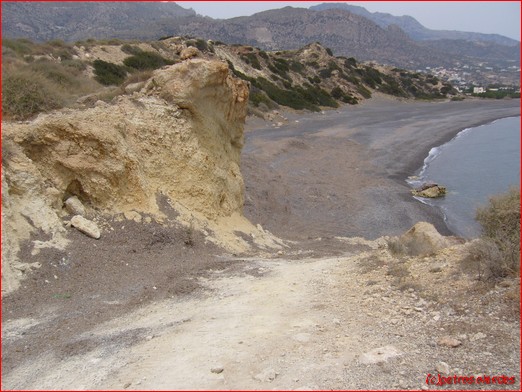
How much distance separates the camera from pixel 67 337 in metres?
6.47

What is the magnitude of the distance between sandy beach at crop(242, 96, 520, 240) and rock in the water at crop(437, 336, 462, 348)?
11.6m

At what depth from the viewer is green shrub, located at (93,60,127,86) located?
1276 inches

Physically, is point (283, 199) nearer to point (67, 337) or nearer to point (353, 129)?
point (67, 337)

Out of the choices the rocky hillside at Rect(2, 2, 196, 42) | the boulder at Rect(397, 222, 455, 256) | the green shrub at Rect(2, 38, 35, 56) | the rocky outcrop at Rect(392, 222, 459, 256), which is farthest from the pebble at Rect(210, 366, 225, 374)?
the rocky hillside at Rect(2, 2, 196, 42)

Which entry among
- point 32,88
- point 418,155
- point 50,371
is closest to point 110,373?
point 50,371

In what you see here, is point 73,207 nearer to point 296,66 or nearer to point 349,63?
point 296,66

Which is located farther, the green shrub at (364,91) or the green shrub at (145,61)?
the green shrub at (364,91)

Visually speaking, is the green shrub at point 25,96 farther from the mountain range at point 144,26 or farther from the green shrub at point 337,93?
the mountain range at point 144,26

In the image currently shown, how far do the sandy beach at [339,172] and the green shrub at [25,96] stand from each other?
8958 mm

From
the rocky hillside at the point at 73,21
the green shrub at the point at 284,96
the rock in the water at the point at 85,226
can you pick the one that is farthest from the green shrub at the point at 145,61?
the rocky hillside at the point at 73,21

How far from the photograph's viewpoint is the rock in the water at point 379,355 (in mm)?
5176

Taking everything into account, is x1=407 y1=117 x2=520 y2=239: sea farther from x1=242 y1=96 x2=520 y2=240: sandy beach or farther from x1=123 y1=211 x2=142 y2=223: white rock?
x1=123 y1=211 x2=142 y2=223: white rock

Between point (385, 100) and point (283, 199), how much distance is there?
55.3 m

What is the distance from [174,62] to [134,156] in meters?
34.6
